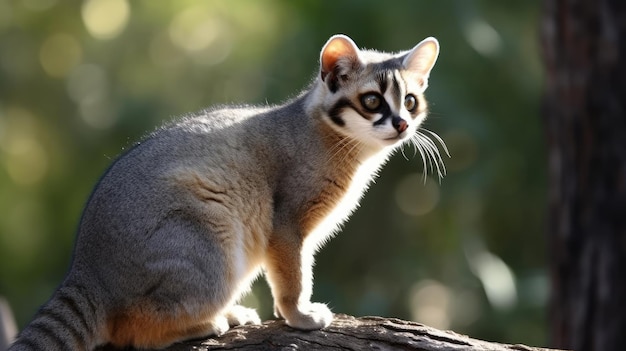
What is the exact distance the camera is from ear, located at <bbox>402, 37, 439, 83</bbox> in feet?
23.9

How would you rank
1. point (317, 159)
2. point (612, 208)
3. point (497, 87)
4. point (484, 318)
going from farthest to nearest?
1. point (497, 87)
2. point (484, 318)
3. point (612, 208)
4. point (317, 159)

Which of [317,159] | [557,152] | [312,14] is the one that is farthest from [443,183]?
[317,159]

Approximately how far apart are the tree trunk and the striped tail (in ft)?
14.5

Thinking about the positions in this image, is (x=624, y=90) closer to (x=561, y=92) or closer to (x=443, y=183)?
(x=561, y=92)

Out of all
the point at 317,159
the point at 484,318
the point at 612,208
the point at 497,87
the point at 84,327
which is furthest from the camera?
the point at 497,87

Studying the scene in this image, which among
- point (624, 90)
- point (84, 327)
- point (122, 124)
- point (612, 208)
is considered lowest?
point (84, 327)

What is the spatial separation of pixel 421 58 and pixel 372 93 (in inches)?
26.5

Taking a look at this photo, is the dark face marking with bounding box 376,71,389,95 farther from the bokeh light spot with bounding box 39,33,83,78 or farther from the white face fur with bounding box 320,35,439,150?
the bokeh light spot with bounding box 39,33,83,78

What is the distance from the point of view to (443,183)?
1513cm

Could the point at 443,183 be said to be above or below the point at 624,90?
above

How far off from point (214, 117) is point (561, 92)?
11.1 ft

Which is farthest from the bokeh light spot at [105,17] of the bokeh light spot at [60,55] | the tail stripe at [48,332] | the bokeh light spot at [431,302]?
the tail stripe at [48,332]

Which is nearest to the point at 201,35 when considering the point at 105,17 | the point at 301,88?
the point at 105,17

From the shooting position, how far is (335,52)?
7.13 meters
